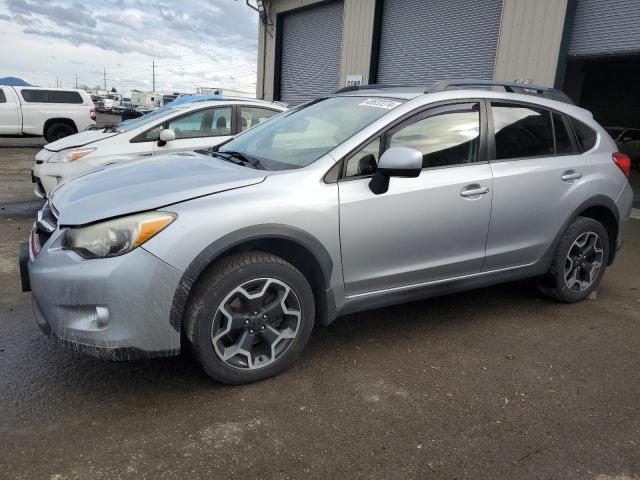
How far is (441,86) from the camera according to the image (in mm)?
3602

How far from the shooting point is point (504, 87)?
13.1 feet

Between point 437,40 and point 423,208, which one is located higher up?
point 437,40

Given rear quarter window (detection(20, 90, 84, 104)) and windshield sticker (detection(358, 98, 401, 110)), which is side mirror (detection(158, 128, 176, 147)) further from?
rear quarter window (detection(20, 90, 84, 104))

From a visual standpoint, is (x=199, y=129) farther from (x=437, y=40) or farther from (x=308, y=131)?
(x=437, y=40)

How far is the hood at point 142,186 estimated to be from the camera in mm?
2662

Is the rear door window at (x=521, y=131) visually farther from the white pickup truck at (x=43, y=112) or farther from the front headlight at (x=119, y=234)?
the white pickup truck at (x=43, y=112)

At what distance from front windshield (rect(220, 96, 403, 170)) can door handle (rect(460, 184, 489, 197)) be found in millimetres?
691

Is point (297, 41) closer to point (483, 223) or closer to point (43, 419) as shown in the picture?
point (483, 223)

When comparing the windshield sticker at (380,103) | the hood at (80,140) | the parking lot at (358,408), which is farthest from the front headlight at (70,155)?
the windshield sticker at (380,103)

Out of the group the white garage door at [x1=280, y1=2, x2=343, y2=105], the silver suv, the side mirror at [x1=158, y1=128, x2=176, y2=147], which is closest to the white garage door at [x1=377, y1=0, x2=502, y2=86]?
the white garage door at [x1=280, y1=2, x2=343, y2=105]

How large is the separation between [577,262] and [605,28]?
247 inches

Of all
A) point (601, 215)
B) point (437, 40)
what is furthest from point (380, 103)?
point (437, 40)

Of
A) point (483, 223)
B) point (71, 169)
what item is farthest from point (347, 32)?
point (483, 223)

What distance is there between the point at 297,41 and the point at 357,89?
13771 millimetres
